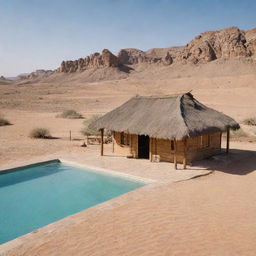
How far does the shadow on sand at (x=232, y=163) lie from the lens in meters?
11.3

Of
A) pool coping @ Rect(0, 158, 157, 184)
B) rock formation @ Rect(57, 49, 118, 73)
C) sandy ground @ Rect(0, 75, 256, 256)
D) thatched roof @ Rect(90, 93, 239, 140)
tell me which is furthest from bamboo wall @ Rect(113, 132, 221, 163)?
rock formation @ Rect(57, 49, 118, 73)

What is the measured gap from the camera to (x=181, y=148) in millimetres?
11891

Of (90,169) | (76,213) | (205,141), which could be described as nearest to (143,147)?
(205,141)

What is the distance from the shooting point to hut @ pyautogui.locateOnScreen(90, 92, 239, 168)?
11133 millimetres

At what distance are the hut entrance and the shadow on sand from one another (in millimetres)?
2849

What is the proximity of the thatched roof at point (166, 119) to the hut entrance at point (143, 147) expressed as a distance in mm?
1367

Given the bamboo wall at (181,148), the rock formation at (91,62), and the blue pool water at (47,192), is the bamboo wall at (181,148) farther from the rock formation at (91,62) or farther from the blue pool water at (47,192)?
the rock formation at (91,62)

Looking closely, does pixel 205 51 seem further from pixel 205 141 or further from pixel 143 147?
pixel 205 141

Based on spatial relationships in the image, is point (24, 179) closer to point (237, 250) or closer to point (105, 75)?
point (237, 250)

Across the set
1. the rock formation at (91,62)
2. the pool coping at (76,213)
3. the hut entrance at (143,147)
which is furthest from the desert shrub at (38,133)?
the rock formation at (91,62)

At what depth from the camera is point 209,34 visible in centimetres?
9875

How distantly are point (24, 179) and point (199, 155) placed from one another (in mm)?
7540

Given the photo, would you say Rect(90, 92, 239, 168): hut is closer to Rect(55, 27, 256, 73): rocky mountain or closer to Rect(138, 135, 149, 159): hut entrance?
Rect(138, 135, 149, 159): hut entrance

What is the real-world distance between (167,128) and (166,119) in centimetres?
73
